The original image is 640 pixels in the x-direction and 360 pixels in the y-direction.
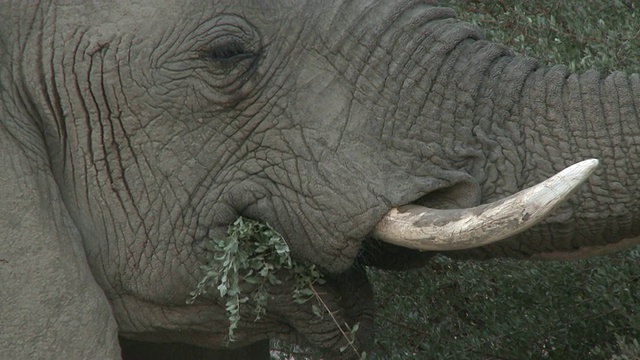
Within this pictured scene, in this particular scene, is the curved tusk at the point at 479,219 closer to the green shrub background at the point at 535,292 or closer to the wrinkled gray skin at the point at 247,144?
the wrinkled gray skin at the point at 247,144

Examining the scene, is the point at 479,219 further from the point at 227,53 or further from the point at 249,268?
the point at 227,53

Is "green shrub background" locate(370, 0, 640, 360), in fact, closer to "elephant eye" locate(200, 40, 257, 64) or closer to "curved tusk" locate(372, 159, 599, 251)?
"curved tusk" locate(372, 159, 599, 251)

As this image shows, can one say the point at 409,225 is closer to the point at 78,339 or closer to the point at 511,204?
the point at 511,204

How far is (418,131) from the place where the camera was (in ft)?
13.4

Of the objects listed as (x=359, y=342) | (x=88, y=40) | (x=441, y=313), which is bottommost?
(x=441, y=313)

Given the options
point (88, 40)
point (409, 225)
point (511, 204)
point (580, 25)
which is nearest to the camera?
point (511, 204)

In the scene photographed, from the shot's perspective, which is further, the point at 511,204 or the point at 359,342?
the point at 359,342

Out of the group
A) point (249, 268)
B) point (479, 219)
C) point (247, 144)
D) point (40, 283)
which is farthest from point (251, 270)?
point (479, 219)

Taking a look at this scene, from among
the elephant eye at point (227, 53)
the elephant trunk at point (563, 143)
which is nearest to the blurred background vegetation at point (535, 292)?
the elephant trunk at point (563, 143)

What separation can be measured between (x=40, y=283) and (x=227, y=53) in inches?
31.1

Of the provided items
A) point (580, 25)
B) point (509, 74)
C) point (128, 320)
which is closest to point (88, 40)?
point (128, 320)

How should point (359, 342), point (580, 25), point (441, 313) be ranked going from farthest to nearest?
point (441, 313) → point (580, 25) → point (359, 342)

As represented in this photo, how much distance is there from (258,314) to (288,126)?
0.53 m

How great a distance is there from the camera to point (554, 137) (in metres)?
4.02
